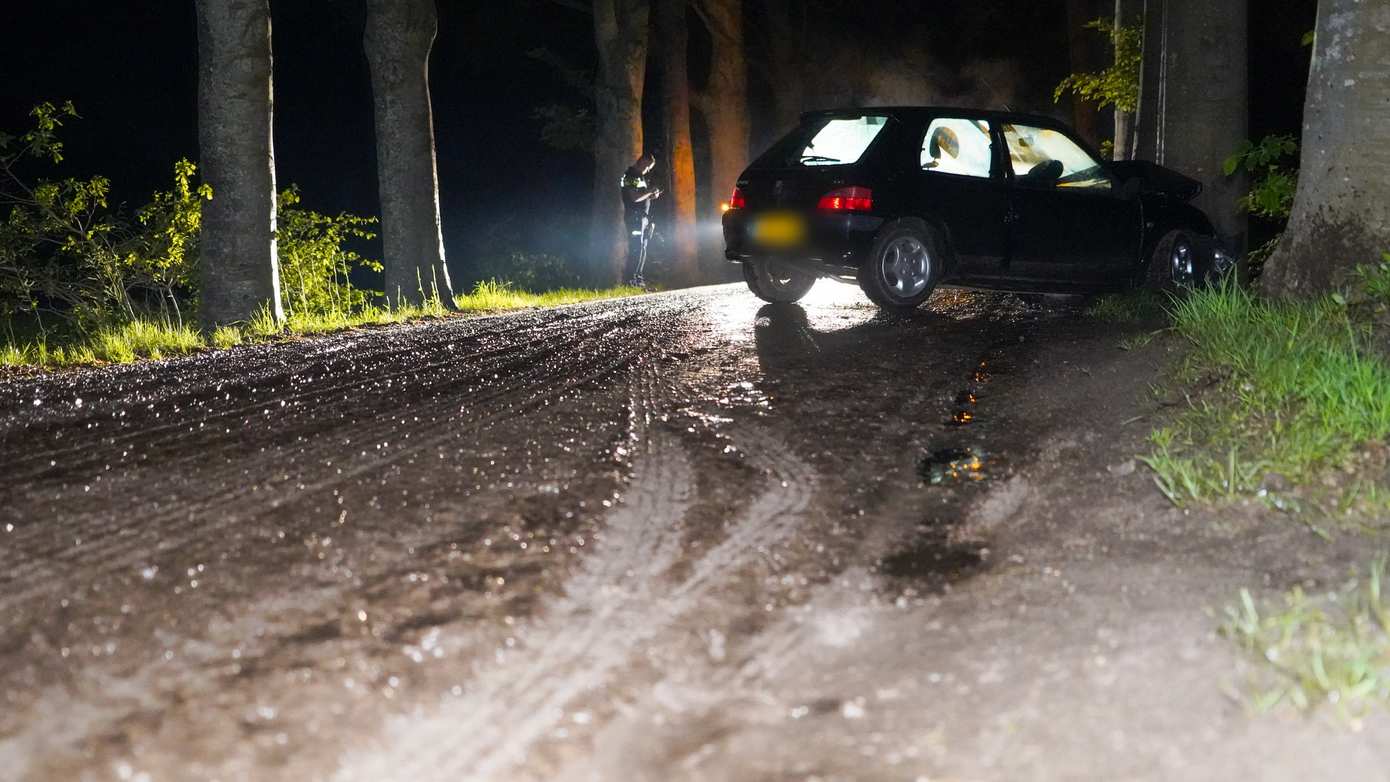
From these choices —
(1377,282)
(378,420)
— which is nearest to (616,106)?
(1377,282)

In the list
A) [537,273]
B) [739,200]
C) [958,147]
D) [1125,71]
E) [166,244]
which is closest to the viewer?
[958,147]

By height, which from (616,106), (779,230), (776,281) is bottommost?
(776,281)

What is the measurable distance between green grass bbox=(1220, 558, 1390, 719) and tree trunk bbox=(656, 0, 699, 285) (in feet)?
71.5

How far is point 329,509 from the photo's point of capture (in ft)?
15.6

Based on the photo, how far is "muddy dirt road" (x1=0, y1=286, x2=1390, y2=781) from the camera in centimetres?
292

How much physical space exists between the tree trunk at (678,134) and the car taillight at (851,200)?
14.2m

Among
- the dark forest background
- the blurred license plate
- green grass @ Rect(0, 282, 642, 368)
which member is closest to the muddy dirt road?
green grass @ Rect(0, 282, 642, 368)

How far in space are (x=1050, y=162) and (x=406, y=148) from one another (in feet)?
24.1

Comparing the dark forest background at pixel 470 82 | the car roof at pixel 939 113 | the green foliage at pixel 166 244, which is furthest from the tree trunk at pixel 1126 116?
the dark forest background at pixel 470 82

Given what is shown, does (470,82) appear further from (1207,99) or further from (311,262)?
(1207,99)

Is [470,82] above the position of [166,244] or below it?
above

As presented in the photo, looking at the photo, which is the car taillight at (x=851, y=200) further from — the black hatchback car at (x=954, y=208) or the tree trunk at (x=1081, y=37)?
the tree trunk at (x=1081, y=37)

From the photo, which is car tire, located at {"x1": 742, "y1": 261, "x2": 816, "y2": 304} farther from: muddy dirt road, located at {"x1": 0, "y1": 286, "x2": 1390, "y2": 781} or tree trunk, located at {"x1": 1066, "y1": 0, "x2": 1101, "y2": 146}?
tree trunk, located at {"x1": 1066, "y1": 0, "x2": 1101, "y2": 146}

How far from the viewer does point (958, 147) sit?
452 inches
